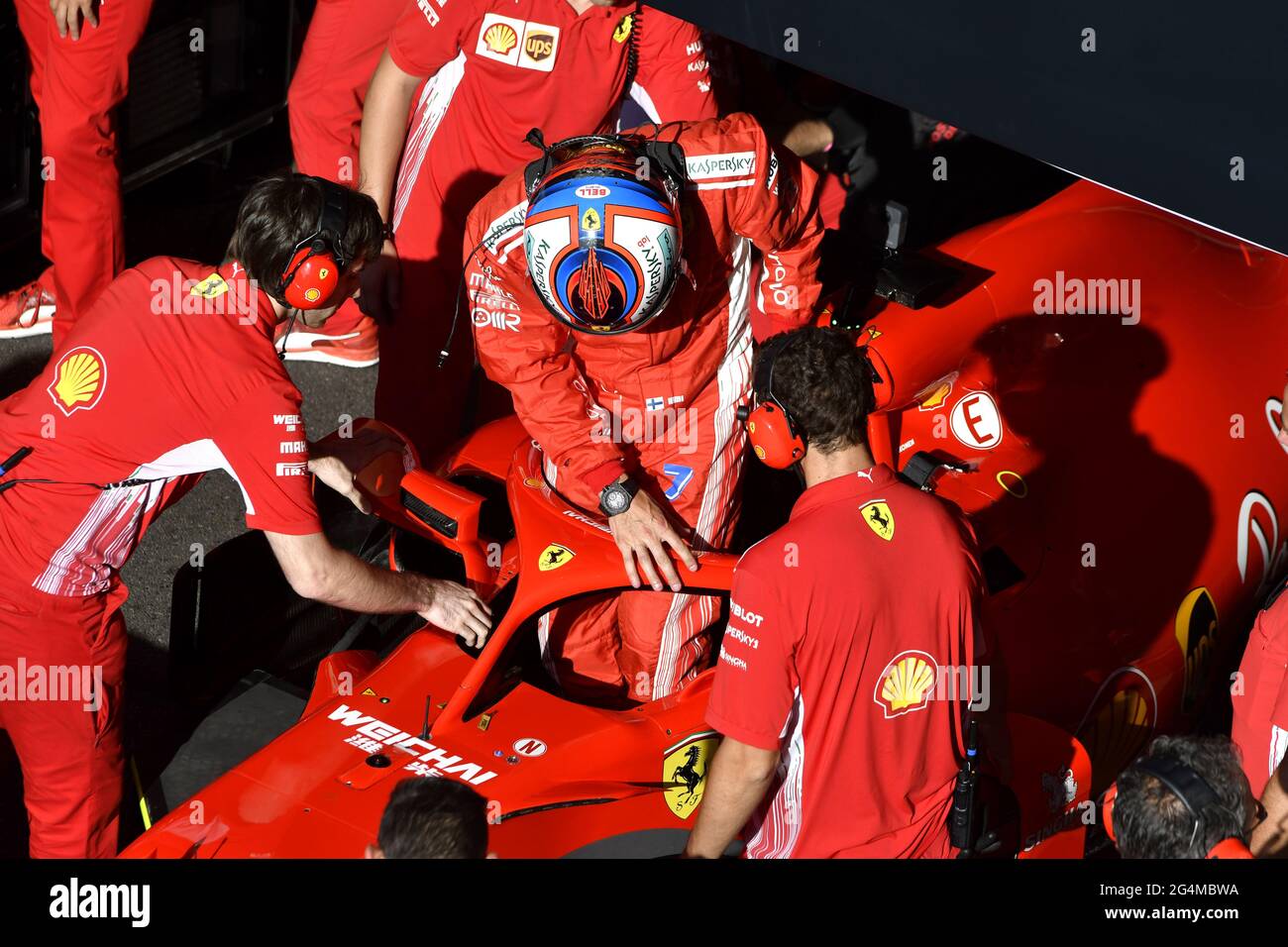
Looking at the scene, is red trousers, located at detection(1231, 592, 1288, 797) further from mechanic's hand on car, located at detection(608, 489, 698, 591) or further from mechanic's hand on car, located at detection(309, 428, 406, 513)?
mechanic's hand on car, located at detection(309, 428, 406, 513)

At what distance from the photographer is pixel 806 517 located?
3125 millimetres

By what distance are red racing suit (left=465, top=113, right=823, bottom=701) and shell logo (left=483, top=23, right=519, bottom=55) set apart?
923mm

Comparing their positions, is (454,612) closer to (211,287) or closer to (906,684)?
(211,287)

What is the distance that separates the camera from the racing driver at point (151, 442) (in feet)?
11.6

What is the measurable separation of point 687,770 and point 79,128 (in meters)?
3.26

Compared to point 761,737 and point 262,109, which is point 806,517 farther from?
point 262,109

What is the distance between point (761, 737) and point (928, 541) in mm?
528

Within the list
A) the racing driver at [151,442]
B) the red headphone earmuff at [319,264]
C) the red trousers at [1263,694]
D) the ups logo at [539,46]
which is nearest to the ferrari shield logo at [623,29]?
the ups logo at [539,46]

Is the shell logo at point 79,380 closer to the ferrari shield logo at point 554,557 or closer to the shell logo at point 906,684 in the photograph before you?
the ferrari shield logo at point 554,557

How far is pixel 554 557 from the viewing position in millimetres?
3855

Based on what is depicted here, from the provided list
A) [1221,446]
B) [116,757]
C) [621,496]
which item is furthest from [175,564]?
[1221,446]

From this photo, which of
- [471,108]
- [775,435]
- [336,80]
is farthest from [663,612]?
[336,80]

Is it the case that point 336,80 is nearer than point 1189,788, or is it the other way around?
point 1189,788

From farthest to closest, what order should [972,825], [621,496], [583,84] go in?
[583,84], [621,496], [972,825]
